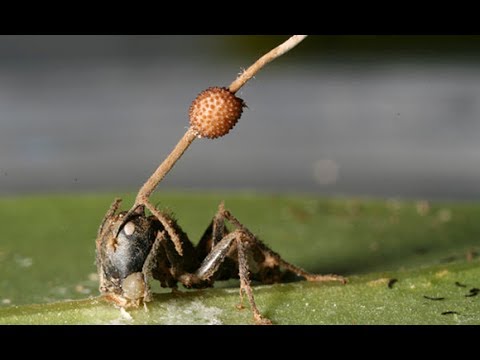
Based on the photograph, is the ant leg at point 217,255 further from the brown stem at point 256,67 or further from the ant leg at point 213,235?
the brown stem at point 256,67

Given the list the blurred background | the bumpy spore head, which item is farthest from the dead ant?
the blurred background

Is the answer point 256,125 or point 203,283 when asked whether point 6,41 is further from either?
point 203,283

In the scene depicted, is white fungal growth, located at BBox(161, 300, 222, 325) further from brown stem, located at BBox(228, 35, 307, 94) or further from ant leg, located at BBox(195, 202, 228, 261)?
brown stem, located at BBox(228, 35, 307, 94)

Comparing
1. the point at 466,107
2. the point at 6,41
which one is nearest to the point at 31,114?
the point at 6,41

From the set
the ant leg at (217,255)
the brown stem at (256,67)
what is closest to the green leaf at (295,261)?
the ant leg at (217,255)

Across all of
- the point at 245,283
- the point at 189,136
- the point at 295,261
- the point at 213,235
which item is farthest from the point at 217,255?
the point at 295,261
